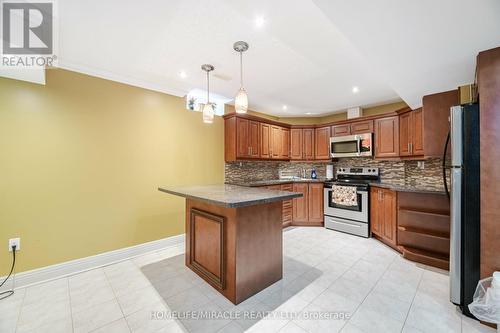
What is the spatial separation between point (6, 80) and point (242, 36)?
251 centimetres

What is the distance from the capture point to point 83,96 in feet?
8.56

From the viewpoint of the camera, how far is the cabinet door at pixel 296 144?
4.83m

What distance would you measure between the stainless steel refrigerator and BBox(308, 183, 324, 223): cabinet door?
247cm

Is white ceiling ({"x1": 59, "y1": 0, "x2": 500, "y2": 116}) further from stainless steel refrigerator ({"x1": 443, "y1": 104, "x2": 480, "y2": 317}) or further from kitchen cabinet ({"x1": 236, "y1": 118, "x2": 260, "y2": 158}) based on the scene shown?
kitchen cabinet ({"x1": 236, "y1": 118, "x2": 260, "y2": 158})

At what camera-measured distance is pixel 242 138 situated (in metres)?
3.98

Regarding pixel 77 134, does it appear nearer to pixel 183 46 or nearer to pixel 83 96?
pixel 83 96

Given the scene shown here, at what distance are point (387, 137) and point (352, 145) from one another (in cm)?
60

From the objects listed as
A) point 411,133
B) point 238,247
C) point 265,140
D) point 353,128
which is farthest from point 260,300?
point 353,128

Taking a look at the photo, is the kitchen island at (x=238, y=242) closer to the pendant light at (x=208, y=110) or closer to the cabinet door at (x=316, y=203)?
the pendant light at (x=208, y=110)

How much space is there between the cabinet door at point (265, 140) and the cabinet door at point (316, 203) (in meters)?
1.19

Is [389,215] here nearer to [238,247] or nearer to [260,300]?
[260,300]

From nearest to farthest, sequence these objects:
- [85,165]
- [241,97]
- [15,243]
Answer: [241,97]
[15,243]
[85,165]

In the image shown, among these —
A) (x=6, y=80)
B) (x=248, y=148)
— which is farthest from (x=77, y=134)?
(x=248, y=148)

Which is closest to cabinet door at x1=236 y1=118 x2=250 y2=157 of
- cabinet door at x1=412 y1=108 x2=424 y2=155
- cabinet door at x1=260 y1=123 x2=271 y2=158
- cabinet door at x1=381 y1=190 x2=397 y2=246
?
cabinet door at x1=260 y1=123 x2=271 y2=158
